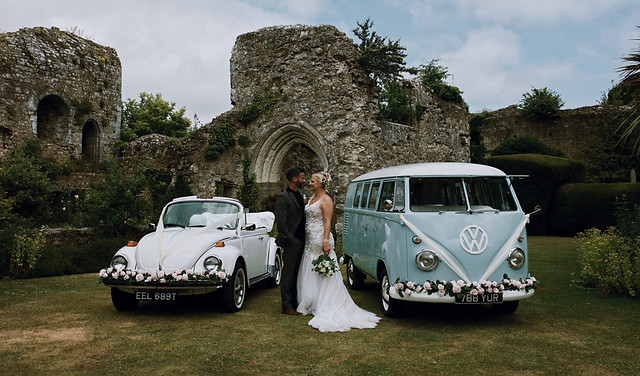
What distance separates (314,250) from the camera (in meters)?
7.24

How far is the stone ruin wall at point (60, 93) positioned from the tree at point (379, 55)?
1308 cm

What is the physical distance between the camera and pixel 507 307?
6961 millimetres

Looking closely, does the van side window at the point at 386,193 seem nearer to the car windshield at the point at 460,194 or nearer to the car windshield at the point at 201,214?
the car windshield at the point at 460,194

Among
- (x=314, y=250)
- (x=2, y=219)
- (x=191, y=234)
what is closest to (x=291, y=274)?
(x=314, y=250)

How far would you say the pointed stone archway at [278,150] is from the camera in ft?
→ 59.3

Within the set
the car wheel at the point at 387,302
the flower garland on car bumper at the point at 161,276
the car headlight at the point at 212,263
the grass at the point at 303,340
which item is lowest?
the grass at the point at 303,340

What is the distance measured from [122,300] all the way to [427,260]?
14.3 ft

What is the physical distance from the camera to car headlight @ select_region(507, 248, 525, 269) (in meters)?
6.16

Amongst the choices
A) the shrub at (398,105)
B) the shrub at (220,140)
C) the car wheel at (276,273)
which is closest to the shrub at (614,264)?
the car wheel at (276,273)

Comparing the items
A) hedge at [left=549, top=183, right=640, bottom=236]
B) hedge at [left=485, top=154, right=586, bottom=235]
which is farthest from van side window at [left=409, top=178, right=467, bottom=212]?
hedge at [left=485, top=154, right=586, bottom=235]

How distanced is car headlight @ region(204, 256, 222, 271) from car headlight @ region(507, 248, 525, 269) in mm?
3771

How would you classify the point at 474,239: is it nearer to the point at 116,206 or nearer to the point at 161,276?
the point at 161,276

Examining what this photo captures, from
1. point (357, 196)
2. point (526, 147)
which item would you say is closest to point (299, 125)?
point (357, 196)

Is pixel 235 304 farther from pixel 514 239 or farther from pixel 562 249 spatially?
pixel 562 249
